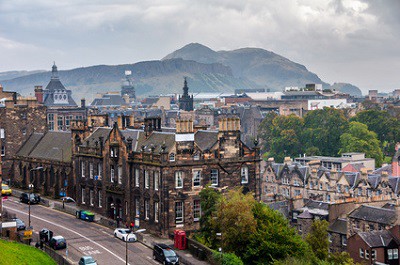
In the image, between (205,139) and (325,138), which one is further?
(325,138)

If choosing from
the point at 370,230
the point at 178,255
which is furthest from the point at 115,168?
the point at 370,230

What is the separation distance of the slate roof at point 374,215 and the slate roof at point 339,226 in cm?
236

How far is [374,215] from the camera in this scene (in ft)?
317

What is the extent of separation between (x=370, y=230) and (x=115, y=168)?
35.4m

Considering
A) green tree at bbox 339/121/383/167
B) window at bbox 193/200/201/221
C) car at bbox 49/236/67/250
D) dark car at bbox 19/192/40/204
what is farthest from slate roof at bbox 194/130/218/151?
green tree at bbox 339/121/383/167

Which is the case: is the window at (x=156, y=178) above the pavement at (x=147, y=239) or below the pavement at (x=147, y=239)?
above

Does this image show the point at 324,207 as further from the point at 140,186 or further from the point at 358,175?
the point at 140,186

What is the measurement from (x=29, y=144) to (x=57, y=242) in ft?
157

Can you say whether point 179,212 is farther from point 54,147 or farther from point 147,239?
point 54,147

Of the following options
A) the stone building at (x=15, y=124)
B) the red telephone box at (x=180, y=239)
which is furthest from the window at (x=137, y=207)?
the stone building at (x=15, y=124)

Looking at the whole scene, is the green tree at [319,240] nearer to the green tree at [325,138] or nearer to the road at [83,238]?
the road at [83,238]

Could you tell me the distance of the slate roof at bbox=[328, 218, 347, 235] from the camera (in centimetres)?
9825

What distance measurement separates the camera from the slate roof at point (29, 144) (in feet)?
369

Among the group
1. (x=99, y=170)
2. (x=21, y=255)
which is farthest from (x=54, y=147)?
(x=21, y=255)
